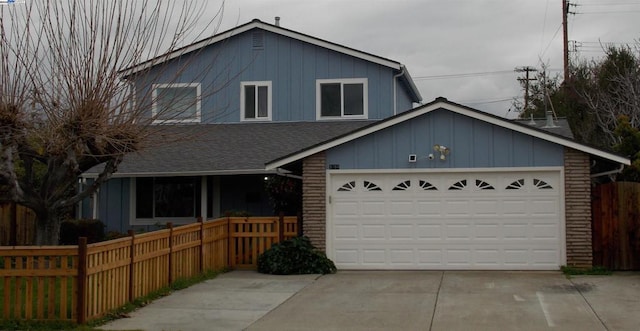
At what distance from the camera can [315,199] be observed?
1612cm

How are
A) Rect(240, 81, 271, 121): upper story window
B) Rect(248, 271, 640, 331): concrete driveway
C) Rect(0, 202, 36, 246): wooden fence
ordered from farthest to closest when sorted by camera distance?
Rect(240, 81, 271, 121): upper story window → Rect(0, 202, 36, 246): wooden fence → Rect(248, 271, 640, 331): concrete driveway

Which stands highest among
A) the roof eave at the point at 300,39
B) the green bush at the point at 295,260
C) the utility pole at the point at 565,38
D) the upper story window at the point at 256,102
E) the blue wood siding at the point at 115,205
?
the utility pole at the point at 565,38

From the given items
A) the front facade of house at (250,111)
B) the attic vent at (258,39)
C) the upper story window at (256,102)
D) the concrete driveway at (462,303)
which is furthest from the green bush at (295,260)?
the attic vent at (258,39)

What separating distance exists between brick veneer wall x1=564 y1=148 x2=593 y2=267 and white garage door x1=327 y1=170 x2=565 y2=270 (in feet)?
0.63

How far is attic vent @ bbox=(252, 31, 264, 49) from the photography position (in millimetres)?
21969

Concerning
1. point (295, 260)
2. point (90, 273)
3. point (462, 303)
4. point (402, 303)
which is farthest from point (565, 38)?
point (90, 273)

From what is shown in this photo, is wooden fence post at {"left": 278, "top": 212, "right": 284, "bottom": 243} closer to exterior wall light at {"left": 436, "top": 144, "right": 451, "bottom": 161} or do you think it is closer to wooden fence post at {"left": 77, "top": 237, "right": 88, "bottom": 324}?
exterior wall light at {"left": 436, "top": 144, "right": 451, "bottom": 161}

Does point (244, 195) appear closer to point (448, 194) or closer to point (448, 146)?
point (448, 194)

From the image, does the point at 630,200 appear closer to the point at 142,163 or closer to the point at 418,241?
the point at 418,241

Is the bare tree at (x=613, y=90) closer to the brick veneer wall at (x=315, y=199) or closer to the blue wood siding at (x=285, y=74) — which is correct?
the blue wood siding at (x=285, y=74)

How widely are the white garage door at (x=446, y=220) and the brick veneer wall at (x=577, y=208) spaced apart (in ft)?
0.63

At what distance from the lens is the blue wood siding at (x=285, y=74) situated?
70.4ft

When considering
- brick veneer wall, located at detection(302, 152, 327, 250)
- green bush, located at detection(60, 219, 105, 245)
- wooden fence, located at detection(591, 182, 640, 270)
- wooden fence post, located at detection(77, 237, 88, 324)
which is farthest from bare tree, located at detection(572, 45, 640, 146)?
wooden fence post, located at detection(77, 237, 88, 324)

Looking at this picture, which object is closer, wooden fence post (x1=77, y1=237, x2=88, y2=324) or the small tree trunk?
wooden fence post (x1=77, y1=237, x2=88, y2=324)
